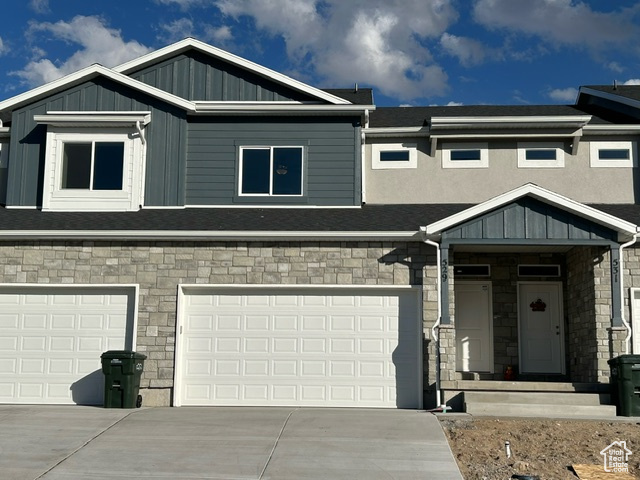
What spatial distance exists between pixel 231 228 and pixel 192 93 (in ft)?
13.3

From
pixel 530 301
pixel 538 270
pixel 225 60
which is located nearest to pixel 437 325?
pixel 530 301

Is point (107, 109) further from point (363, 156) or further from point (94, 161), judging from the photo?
point (363, 156)

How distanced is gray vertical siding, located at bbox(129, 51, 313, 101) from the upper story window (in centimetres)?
126

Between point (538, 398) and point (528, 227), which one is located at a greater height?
point (528, 227)

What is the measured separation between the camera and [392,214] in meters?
15.6

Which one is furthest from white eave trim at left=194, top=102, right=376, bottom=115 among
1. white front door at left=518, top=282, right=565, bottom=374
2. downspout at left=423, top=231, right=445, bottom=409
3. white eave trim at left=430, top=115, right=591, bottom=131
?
white front door at left=518, top=282, right=565, bottom=374

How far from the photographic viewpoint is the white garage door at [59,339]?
14242 mm

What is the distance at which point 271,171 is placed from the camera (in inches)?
648

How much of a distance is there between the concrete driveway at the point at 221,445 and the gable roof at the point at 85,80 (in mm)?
6531

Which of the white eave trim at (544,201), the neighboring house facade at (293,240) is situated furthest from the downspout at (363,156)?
the white eave trim at (544,201)

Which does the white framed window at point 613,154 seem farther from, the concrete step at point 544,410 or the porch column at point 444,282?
the concrete step at point 544,410

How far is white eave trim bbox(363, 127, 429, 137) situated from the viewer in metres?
17.0

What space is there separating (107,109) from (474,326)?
28.5 ft

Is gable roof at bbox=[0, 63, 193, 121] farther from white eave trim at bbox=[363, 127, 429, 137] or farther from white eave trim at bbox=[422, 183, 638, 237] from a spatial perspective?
white eave trim at bbox=[422, 183, 638, 237]
